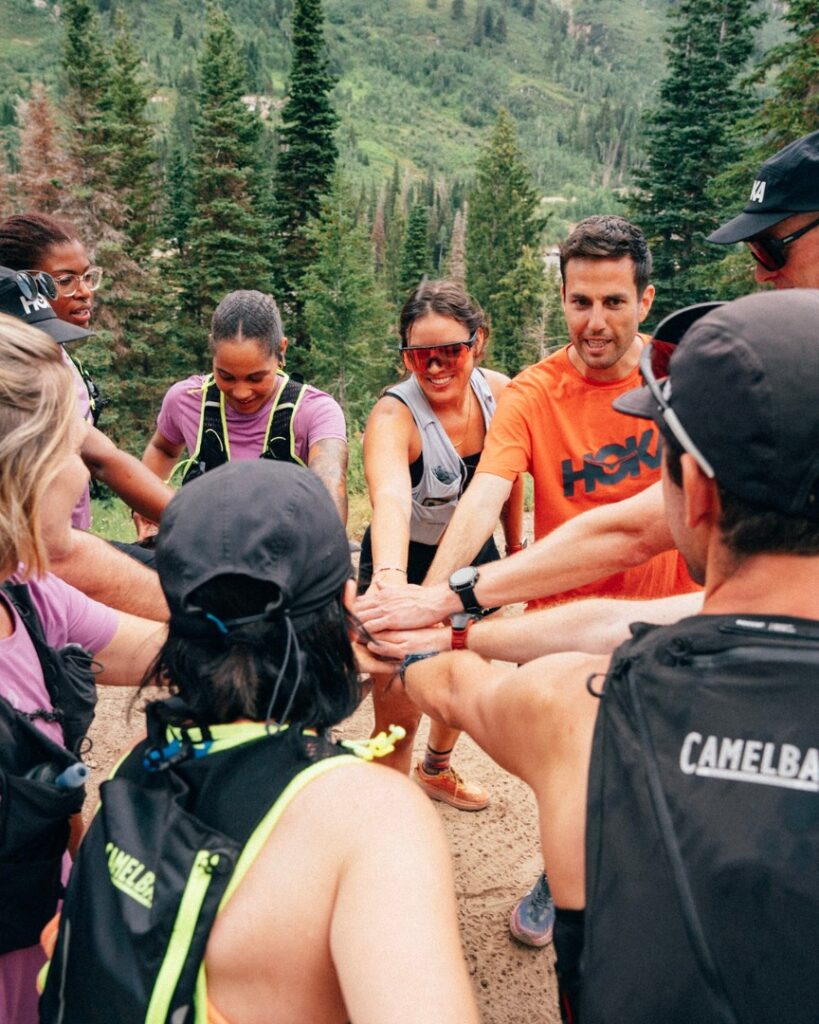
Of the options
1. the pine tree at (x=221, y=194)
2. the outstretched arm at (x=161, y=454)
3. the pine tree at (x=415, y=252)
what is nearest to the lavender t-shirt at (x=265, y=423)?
the outstretched arm at (x=161, y=454)

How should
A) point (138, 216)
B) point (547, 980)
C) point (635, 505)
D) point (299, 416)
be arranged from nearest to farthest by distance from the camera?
point (635, 505) → point (547, 980) → point (299, 416) → point (138, 216)

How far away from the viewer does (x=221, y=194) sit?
39.5 m

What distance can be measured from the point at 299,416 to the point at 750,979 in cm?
407

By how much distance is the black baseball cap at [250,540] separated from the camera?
61.4 inches

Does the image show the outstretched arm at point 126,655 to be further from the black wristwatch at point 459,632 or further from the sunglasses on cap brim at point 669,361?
the sunglasses on cap brim at point 669,361

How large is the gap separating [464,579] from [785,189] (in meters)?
1.96

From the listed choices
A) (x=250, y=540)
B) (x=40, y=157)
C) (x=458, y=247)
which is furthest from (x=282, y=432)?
(x=458, y=247)

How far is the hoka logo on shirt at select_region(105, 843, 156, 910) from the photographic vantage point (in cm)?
143

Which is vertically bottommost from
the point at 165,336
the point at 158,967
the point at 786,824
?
the point at 165,336

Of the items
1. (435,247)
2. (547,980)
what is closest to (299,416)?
(547,980)

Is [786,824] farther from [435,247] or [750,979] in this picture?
[435,247]

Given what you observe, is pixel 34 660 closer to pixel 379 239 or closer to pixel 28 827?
pixel 28 827

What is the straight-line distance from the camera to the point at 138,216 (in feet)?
133

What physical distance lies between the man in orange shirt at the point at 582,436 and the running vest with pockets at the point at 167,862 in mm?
1981
